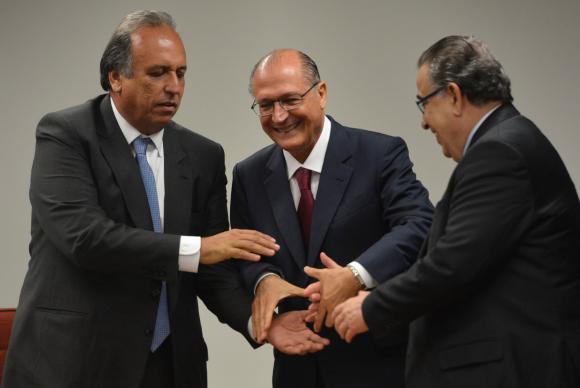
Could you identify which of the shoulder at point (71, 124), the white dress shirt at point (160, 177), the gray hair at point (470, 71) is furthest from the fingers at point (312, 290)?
the shoulder at point (71, 124)

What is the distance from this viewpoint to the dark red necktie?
8.99ft

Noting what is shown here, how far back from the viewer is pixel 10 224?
4.55 meters

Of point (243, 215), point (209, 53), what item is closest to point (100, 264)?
point (243, 215)

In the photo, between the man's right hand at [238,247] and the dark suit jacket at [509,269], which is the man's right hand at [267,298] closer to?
the man's right hand at [238,247]

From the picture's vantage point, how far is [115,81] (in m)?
2.79

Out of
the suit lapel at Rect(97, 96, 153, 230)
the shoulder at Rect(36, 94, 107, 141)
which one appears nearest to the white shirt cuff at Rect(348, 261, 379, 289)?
the suit lapel at Rect(97, 96, 153, 230)

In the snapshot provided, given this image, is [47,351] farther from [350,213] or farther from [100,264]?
[350,213]

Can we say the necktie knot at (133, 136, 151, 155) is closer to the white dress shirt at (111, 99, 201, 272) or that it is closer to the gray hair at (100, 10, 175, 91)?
the white dress shirt at (111, 99, 201, 272)

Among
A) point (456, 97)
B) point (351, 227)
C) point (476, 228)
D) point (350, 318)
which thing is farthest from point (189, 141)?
point (476, 228)

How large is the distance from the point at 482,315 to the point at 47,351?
1.31 m

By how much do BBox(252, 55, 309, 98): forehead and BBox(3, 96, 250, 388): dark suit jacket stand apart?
1.35ft

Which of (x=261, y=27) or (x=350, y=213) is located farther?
(x=261, y=27)

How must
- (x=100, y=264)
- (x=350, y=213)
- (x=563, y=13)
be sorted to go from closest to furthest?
(x=100, y=264) → (x=350, y=213) → (x=563, y=13)

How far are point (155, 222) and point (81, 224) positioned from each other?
27 centimetres
